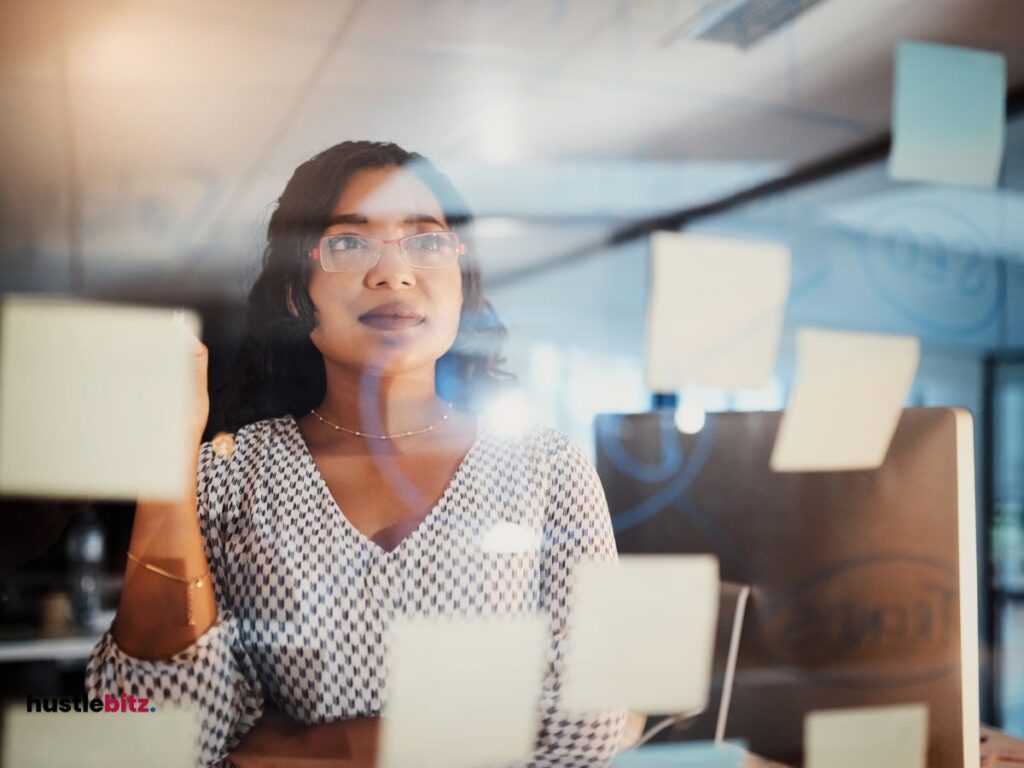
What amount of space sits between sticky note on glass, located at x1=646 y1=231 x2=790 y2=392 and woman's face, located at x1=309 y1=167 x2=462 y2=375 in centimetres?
22

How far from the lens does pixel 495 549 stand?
69 centimetres

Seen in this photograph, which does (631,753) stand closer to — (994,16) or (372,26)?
(372,26)

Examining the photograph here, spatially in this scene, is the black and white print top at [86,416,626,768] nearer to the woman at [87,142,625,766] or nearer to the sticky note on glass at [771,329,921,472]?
the woman at [87,142,625,766]

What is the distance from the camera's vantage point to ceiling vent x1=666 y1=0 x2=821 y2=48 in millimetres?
883

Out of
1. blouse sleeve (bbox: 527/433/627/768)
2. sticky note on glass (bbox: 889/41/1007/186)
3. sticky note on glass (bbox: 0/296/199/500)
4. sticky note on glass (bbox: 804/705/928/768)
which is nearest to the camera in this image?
sticky note on glass (bbox: 0/296/199/500)

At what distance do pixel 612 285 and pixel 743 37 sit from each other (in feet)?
1.14

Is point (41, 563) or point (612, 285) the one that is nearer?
point (41, 563)

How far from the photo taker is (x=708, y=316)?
0.81m

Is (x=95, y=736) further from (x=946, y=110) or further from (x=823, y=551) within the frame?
(x=946, y=110)

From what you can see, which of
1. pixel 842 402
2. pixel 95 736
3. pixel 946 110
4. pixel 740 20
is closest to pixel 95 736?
pixel 95 736

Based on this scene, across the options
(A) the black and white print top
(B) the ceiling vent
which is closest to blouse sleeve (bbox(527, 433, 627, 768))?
(A) the black and white print top

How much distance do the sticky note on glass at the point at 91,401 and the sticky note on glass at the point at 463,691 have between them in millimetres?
220

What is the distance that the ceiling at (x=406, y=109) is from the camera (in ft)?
2.17

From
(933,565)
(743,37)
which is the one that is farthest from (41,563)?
(743,37)
